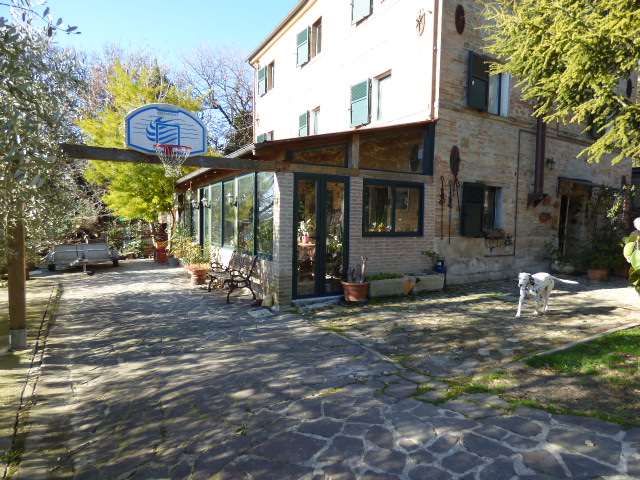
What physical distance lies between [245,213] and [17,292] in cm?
516

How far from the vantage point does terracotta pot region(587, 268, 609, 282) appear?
36.9 feet

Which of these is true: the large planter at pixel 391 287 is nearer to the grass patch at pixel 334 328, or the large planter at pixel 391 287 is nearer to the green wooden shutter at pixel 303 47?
the grass patch at pixel 334 328

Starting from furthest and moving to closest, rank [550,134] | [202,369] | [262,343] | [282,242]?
[550,134], [282,242], [262,343], [202,369]

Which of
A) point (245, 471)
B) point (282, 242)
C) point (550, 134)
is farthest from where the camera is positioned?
point (550, 134)

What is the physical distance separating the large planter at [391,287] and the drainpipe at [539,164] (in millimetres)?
5454

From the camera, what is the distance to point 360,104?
11820 millimetres

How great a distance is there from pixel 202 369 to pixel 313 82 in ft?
40.1

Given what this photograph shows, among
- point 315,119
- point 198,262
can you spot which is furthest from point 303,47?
point 198,262

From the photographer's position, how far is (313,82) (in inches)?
568

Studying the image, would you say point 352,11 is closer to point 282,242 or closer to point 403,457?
point 282,242

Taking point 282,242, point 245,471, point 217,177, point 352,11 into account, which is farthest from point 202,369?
point 352,11

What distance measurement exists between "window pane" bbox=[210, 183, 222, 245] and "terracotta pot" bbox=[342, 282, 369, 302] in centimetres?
560

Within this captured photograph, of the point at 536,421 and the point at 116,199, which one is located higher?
the point at 116,199

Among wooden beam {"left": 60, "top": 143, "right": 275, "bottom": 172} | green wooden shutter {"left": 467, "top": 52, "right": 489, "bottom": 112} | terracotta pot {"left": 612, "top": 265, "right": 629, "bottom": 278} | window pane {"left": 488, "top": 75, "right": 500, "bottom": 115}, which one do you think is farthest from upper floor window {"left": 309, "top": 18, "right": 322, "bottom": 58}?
terracotta pot {"left": 612, "top": 265, "right": 629, "bottom": 278}
